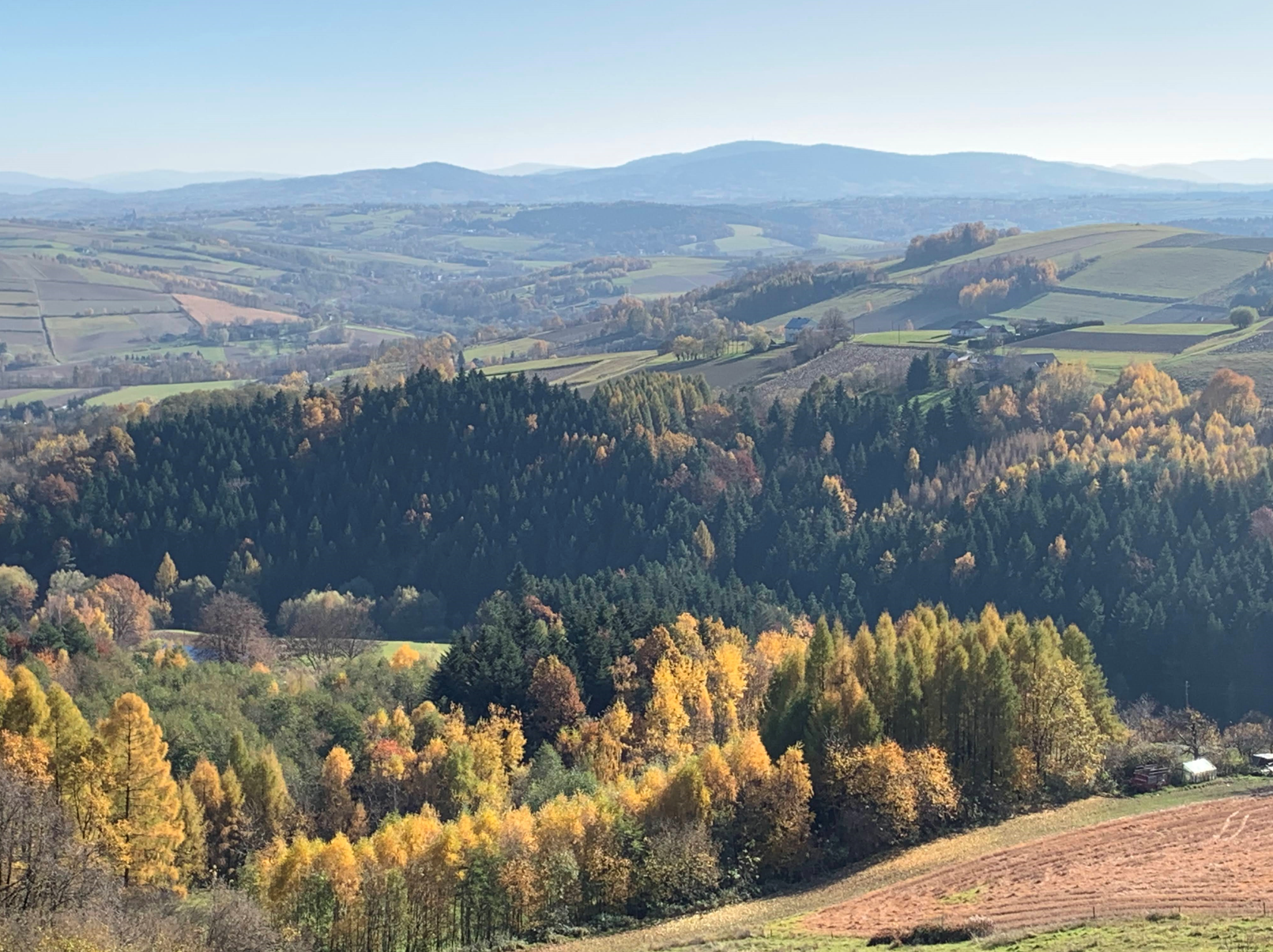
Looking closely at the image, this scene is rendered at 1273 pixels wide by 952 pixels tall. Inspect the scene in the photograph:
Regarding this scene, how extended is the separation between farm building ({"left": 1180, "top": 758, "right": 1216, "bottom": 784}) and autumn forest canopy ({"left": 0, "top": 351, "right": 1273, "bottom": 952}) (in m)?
2.16

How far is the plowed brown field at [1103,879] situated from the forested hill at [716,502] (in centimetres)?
5454

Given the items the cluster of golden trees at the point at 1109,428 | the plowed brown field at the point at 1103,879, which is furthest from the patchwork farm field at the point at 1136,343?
the plowed brown field at the point at 1103,879

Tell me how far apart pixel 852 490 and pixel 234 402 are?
8072cm

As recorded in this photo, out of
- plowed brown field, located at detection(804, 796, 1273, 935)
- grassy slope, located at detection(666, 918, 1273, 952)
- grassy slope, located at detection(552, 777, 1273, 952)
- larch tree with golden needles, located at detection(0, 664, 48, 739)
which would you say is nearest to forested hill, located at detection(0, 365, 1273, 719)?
grassy slope, located at detection(552, 777, 1273, 952)

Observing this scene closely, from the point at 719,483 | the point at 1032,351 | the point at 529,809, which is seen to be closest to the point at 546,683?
the point at 529,809

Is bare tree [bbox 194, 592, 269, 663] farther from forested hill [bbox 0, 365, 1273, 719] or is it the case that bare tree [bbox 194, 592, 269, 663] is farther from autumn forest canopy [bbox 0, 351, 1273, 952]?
forested hill [bbox 0, 365, 1273, 719]

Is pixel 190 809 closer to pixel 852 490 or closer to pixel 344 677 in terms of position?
pixel 344 677

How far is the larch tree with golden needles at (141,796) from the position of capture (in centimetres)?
6031

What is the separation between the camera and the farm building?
2788 inches

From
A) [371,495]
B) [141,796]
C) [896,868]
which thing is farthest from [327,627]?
[896,868]

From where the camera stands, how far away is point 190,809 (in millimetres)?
64625

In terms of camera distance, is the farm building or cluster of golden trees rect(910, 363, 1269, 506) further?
cluster of golden trees rect(910, 363, 1269, 506)

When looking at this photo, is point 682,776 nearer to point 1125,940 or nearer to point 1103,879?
point 1103,879

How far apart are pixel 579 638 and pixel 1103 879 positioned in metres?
44.3
